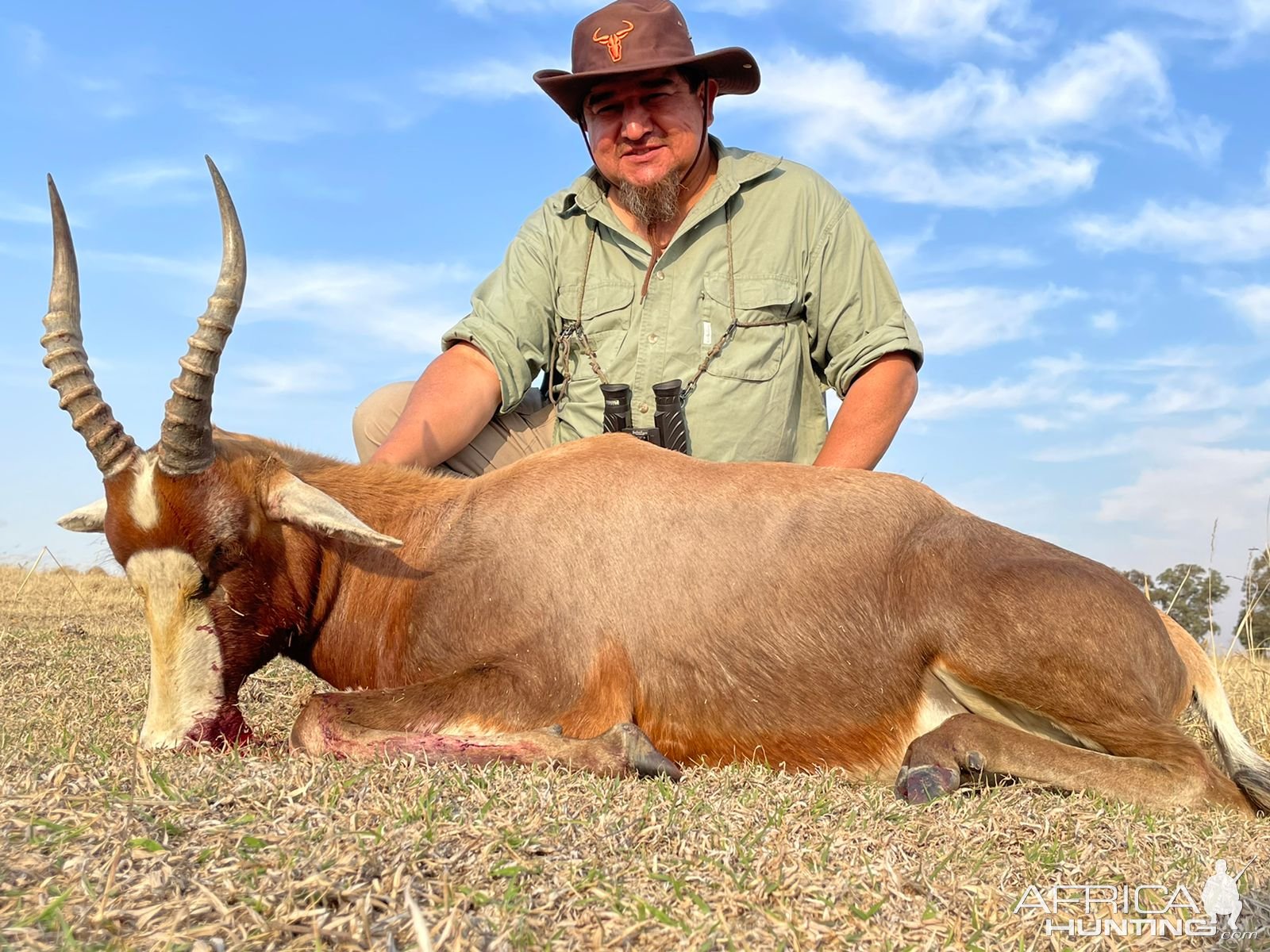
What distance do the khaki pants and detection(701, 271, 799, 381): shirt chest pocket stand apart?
1259mm

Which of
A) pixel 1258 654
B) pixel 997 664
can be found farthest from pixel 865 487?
pixel 1258 654

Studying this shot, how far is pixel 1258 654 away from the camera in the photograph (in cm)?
1095

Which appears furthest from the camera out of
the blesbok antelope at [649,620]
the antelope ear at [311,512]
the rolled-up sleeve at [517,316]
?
the rolled-up sleeve at [517,316]

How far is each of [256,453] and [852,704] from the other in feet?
8.56

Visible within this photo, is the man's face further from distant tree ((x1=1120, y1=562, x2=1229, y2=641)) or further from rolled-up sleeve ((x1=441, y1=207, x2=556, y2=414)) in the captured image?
distant tree ((x1=1120, y1=562, x2=1229, y2=641))

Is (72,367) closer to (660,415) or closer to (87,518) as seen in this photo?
(87,518)

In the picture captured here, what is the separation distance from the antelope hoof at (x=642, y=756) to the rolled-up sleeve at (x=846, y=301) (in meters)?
3.48

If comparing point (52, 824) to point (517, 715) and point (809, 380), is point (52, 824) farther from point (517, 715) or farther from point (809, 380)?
point (809, 380)

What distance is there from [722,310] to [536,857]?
4625 millimetres

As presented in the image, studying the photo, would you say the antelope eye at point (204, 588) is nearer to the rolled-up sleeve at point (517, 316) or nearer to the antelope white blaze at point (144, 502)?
the antelope white blaze at point (144, 502)

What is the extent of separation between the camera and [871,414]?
21.2 ft

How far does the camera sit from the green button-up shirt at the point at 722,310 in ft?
21.6

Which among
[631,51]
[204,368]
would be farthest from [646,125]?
[204,368]

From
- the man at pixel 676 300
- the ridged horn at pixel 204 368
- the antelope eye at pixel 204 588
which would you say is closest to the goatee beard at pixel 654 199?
the man at pixel 676 300
